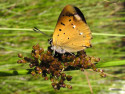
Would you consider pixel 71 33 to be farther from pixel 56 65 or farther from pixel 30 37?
pixel 30 37

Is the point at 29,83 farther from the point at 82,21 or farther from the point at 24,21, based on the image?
the point at 82,21

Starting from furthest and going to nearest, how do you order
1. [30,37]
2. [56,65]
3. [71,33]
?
1. [30,37]
2. [71,33]
3. [56,65]

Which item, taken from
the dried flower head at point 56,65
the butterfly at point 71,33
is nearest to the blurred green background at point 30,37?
the butterfly at point 71,33

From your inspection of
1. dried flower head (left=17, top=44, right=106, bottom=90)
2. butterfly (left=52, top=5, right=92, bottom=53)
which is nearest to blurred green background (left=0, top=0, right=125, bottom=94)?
butterfly (left=52, top=5, right=92, bottom=53)

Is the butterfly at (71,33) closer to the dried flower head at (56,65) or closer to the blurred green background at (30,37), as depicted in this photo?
the dried flower head at (56,65)

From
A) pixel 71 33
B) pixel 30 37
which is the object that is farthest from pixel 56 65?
pixel 30 37

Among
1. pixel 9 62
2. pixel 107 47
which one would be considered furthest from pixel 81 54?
pixel 107 47

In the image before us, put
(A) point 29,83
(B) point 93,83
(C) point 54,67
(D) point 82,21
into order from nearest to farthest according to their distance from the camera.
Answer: (C) point 54,67, (D) point 82,21, (A) point 29,83, (B) point 93,83

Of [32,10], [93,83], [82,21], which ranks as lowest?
[93,83]
